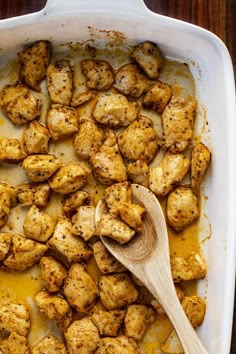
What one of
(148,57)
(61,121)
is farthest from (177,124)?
(61,121)

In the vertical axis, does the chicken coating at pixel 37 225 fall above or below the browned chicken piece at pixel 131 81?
below

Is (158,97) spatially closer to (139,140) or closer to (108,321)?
(139,140)

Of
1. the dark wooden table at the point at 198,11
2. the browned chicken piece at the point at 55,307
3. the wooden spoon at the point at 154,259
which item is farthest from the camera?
the dark wooden table at the point at 198,11

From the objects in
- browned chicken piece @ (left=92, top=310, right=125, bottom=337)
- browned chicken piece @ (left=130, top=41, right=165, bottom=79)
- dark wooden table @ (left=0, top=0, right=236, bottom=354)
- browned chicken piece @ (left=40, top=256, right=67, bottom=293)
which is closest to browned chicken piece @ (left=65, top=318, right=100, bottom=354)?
browned chicken piece @ (left=92, top=310, right=125, bottom=337)

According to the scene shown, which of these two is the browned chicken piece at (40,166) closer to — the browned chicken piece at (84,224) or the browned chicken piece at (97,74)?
the browned chicken piece at (84,224)

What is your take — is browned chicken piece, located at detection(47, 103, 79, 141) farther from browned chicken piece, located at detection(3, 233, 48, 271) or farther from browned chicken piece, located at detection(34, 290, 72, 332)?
browned chicken piece, located at detection(34, 290, 72, 332)

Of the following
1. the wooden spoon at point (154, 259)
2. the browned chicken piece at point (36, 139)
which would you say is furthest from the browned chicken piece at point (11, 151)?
the wooden spoon at point (154, 259)

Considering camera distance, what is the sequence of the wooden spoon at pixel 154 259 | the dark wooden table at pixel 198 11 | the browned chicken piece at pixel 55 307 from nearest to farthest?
the wooden spoon at pixel 154 259
the browned chicken piece at pixel 55 307
the dark wooden table at pixel 198 11
